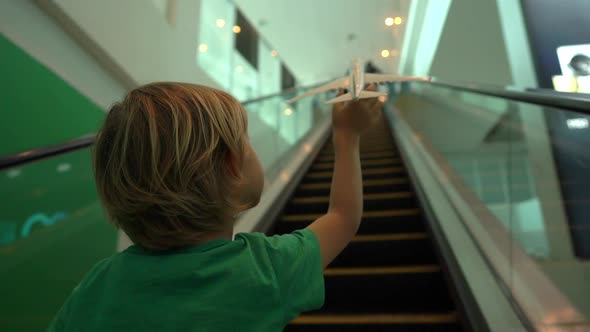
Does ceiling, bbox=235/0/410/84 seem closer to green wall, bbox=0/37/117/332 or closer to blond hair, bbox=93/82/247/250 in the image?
green wall, bbox=0/37/117/332

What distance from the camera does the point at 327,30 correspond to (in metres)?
10.8

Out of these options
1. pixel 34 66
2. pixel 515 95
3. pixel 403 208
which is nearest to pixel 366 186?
pixel 403 208

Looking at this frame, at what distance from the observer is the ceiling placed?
9445 millimetres

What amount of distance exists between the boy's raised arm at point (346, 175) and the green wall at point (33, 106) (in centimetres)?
225

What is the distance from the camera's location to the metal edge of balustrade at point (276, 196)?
256cm

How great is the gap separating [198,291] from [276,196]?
2484 millimetres

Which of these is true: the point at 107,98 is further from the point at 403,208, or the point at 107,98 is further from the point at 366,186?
the point at 403,208

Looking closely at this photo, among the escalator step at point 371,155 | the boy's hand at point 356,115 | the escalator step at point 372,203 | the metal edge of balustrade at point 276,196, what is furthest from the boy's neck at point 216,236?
the escalator step at point 371,155

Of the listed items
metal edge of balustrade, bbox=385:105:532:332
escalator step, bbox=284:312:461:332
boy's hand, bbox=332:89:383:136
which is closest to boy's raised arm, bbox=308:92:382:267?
boy's hand, bbox=332:89:383:136

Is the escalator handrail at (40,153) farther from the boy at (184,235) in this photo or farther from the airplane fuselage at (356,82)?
the airplane fuselage at (356,82)

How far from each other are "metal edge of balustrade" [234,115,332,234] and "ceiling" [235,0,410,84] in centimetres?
452

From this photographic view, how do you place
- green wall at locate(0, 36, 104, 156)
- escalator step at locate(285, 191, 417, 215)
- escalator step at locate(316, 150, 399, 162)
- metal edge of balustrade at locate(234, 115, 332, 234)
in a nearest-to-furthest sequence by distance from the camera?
green wall at locate(0, 36, 104, 156)
metal edge of balustrade at locate(234, 115, 332, 234)
escalator step at locate(285, 191, 417, 215)
escalator step at locate(316, 150, 399, 162)

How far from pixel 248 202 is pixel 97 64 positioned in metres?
3.41

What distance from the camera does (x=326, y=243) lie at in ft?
2.31
